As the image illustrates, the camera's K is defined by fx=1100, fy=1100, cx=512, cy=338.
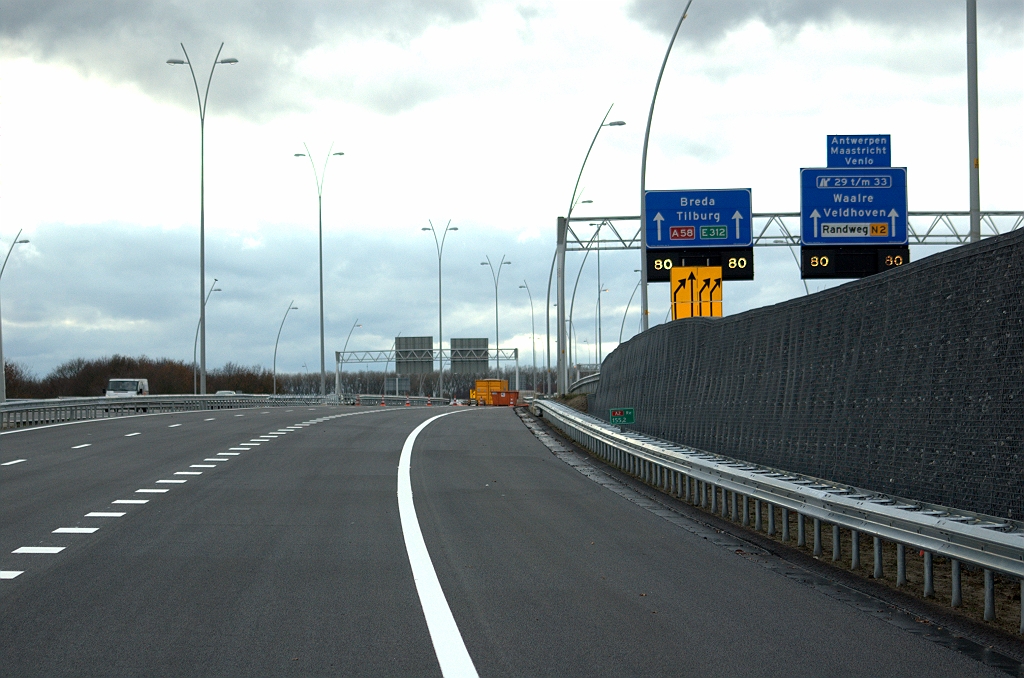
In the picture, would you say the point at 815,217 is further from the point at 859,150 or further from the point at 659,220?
the point at 659,220

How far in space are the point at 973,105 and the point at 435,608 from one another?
37.7 ft

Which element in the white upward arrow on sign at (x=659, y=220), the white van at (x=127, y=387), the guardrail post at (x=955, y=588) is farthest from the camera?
the white van at (x=127, y=387)

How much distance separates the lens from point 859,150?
32656 millimetres

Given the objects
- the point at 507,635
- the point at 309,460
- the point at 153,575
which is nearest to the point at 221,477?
the point at 309,460

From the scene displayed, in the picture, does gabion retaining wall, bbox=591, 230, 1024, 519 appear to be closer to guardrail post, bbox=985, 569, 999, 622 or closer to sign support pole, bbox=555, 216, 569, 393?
guardrail post, bbox=985, 569, 999, 622

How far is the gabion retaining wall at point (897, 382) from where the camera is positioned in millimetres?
8297

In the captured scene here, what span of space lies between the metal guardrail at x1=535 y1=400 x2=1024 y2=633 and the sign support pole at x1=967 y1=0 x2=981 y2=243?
4.82 m

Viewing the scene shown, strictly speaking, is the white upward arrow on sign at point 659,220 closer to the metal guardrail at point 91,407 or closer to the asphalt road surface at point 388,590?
the metal guardrail at point 91,407

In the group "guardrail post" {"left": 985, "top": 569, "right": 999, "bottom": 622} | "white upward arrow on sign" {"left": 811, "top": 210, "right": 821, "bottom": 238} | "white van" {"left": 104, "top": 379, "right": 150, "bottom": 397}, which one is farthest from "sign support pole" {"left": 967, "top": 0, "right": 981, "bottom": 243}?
"white van" {"left": 104, "top": 379, "right": 150, "bottom": 397}

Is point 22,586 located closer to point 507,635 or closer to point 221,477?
point 507,635

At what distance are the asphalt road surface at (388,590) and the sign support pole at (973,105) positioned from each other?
622 cm

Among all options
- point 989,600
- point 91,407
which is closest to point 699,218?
point 91,407

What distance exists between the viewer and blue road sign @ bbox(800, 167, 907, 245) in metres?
32.1

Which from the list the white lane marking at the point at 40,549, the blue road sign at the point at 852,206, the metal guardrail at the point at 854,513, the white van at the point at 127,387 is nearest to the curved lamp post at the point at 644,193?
the blue road sign at the point at 852,206
